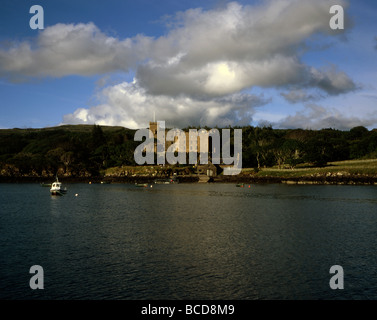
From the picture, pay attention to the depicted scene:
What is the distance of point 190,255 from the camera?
31.8 metres

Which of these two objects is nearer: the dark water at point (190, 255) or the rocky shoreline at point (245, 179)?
the dark water at point (190, 255)

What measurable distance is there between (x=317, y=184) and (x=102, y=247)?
357ft

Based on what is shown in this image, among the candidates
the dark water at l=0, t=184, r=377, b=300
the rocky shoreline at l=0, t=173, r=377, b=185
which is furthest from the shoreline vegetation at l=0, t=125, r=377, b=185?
the dark water at l=0, t=184, r=377, b=300

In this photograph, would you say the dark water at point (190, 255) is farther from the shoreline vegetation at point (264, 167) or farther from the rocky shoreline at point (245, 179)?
the shoreline vegetation at point (264, 167)

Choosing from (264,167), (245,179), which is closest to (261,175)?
(245,179)

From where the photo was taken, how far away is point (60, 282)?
80.8ft

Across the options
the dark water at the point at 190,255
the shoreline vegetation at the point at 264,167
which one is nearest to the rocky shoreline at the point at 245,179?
the shoreline vegetation at the point at 264,167

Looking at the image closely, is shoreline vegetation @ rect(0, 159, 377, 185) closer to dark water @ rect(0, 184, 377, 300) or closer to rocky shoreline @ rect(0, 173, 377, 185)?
rocky shoreline @ rect(0, 173, 377, 185)

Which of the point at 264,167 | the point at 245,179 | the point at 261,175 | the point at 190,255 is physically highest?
the point at 264,167

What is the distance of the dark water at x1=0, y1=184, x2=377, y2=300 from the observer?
76.7 feet

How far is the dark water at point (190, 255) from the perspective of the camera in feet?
76.7

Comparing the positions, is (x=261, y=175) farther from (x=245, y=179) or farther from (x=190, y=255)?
(x=190, y=255)

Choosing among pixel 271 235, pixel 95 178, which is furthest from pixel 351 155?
pixel 271 235
